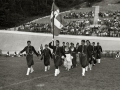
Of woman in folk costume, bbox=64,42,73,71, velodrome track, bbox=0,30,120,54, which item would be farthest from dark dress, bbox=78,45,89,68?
velodrome track, bbox=0,30,120,54

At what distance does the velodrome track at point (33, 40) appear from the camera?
2855 centimetres

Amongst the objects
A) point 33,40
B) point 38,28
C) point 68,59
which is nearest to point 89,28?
point 33,40

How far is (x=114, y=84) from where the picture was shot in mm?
9906

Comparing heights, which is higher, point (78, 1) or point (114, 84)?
point (78, 1)

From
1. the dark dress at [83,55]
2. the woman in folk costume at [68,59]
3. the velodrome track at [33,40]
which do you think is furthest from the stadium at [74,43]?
the dark dress at [83,55]

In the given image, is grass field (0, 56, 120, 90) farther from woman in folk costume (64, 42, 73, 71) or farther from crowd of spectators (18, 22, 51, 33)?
crowd of spectators (18, 22, 51, 33)

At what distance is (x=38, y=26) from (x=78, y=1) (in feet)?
75.2

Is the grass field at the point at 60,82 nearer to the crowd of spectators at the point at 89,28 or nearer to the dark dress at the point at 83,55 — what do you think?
the dark dress at the point at 83,55

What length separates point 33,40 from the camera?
32969mm

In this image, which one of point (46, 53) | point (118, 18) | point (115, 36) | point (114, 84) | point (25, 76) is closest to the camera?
point (114, 84)

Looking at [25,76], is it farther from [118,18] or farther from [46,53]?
[118,18]

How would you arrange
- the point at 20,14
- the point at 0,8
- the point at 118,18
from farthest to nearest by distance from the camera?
the point at 20,14
the point at 0,8
the point at 118,18

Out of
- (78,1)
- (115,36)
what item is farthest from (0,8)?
(115,36)

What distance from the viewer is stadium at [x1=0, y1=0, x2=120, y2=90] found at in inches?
399
